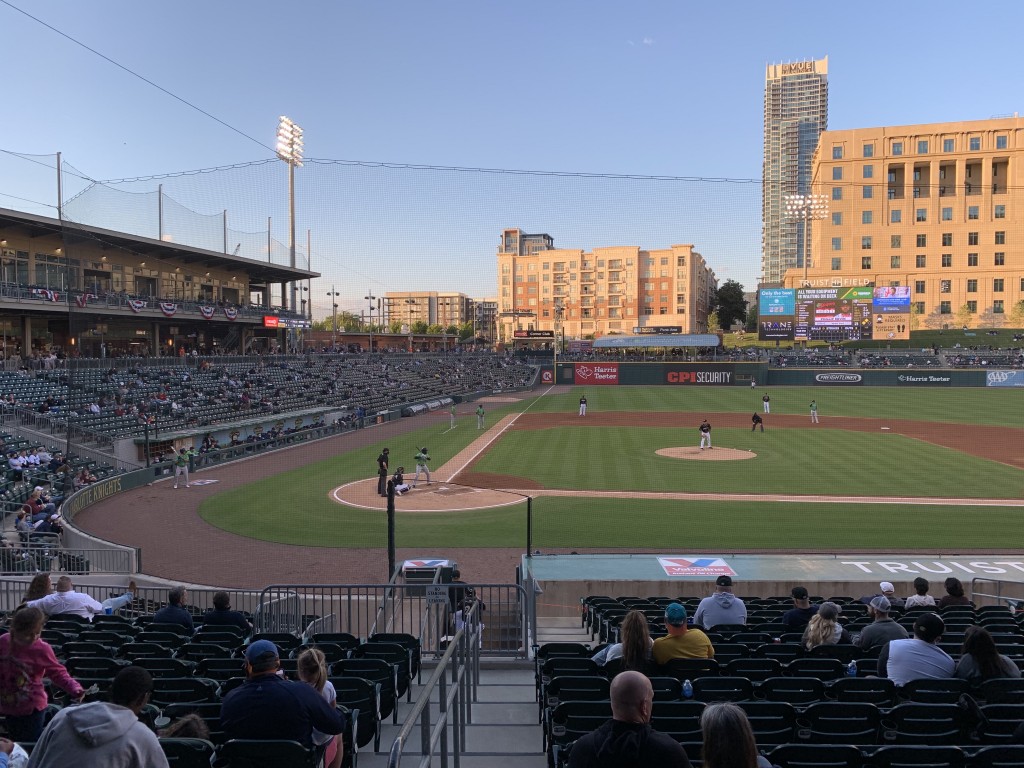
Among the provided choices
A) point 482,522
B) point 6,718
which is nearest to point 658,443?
point 482,522

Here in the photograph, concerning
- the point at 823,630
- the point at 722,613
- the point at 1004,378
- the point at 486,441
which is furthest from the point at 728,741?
the point at 1004,378

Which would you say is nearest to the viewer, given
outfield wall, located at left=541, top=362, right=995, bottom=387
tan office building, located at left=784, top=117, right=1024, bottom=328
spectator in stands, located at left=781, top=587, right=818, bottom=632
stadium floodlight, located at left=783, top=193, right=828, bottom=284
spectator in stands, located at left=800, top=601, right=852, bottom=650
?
spectator in stands, located at left=800, top=601, right=852, bottom=650

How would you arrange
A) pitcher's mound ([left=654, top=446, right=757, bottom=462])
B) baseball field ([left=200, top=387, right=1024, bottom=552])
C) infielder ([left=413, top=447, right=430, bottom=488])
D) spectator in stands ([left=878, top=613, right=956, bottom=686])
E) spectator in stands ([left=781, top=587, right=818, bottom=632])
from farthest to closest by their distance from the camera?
1. pitcher's mound ([left=654, top=446, right=757, bottom=462])
2. infielder ([left=413, top=447, right=430, bottom=488])
3. baseball field ([left=200, top=387, right=1024, bottom=552])
4. spectator in stands ([left=781, top=587, right=818, bottom=632])
5. spectator in stands ([left=878, top=613, right=956, bottom=686])

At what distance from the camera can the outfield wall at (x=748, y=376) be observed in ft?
229

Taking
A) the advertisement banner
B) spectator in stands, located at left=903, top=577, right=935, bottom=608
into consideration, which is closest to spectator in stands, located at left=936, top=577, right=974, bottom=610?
spectator in stands, located at left=903, top=577, right=935, bottom=608

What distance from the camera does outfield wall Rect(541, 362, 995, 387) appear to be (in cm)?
6975

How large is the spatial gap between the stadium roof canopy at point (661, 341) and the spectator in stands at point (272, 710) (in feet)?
278

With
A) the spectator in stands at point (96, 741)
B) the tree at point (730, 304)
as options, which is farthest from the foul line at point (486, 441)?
the tree at point (730, 304)

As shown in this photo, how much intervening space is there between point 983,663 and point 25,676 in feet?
24.5

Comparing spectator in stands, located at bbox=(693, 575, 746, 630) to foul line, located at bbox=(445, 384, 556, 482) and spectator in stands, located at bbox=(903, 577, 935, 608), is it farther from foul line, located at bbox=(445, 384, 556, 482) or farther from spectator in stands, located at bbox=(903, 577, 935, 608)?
foul line, located at bbox=(445, 384, 556, 482)

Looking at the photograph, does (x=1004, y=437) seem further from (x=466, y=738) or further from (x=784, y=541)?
(x=466, y=738)

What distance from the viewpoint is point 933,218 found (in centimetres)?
8562

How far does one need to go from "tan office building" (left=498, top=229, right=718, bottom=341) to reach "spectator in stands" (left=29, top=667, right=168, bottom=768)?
116287 millimetres

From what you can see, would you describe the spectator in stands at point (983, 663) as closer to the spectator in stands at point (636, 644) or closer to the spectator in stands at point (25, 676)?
the spectator in stands at point (636, 644)
